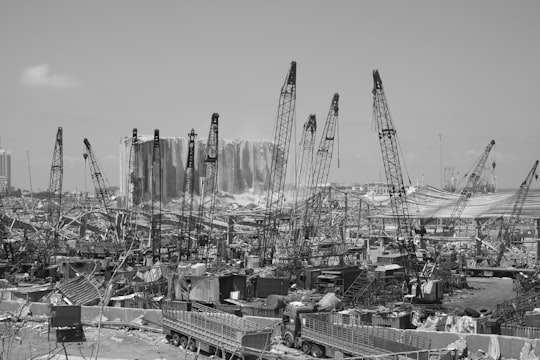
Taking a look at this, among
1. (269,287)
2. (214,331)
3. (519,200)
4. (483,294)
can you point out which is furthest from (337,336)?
(519,200)

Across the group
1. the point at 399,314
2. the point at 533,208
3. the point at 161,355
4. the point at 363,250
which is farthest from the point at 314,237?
the point at 161,355

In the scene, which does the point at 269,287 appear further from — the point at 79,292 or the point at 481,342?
the point at 481,342

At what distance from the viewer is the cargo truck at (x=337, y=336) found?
615 inches

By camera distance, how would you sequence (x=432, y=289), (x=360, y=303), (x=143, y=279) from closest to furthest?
(x=360, y=303)
(x=432, y=289)
(x=143, y=279)

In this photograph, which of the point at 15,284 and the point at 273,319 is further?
Answer: the point at 15,284

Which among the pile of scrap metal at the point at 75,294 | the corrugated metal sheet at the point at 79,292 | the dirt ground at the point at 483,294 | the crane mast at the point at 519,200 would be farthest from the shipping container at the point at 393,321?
the crane mast at the point at 519,200

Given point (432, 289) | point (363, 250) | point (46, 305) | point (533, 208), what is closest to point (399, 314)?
point (432, 289)

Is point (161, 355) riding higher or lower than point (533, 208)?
lower

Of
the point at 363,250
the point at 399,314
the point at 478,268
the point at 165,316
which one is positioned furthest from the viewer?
the point at 363,250

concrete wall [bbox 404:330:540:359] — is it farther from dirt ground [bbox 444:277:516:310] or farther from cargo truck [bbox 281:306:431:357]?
dirt ground [bbox 444:277:516:310]

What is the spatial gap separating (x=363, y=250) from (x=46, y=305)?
32383 mm

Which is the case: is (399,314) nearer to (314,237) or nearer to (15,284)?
(15,284)

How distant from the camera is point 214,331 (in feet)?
55.7

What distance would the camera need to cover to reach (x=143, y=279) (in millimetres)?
31516
